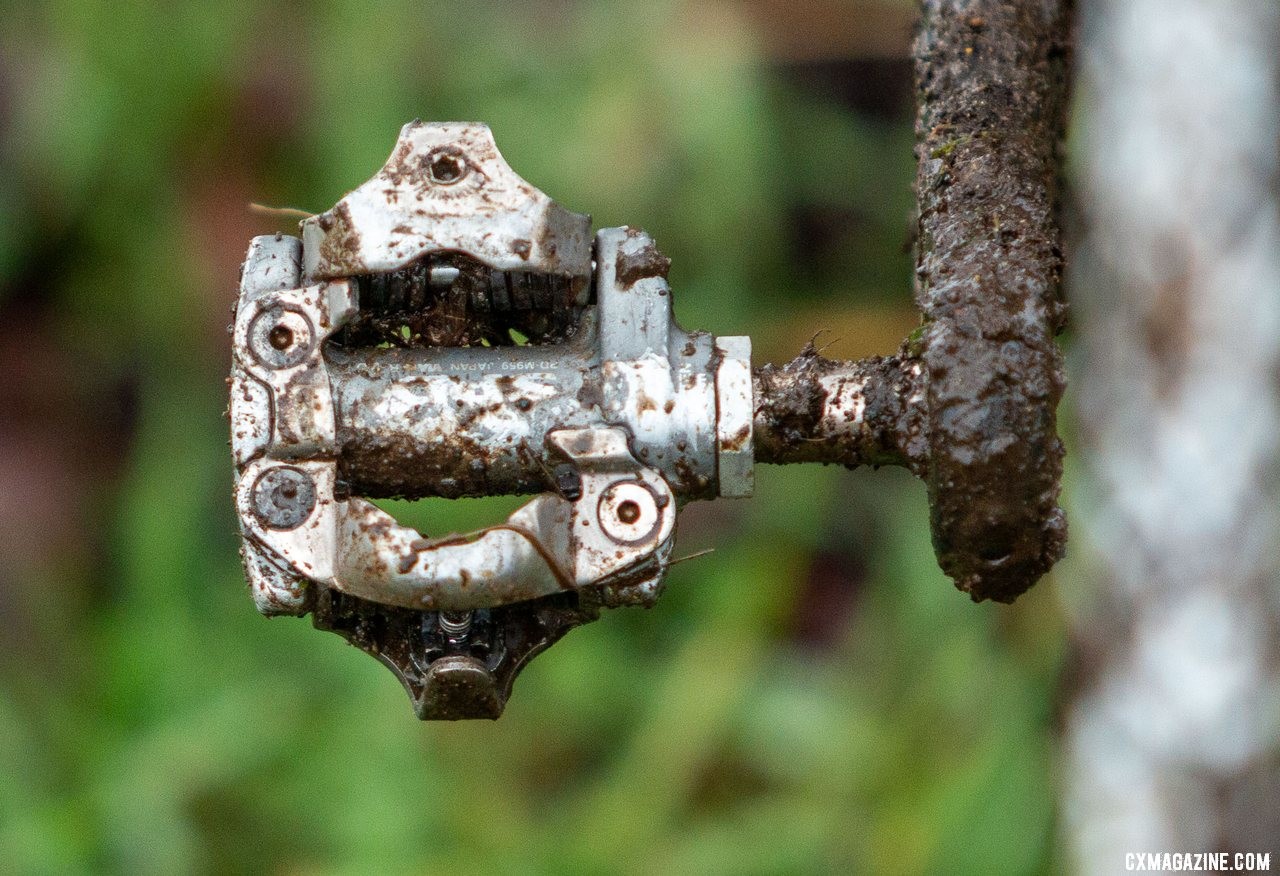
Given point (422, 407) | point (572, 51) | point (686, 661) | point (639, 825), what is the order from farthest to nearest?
1. point (572, 51)
2. point (686, 661)
3. point (639, 825)
4. point (422, 407)

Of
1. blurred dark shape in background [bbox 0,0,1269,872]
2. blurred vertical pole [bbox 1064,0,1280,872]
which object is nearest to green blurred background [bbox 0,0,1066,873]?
blurred dark shape in background [bbox 0,0,1269,872]

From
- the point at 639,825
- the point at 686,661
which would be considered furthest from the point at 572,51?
the point at 639,825

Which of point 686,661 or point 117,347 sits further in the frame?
point 117,347

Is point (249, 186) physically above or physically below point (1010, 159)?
above

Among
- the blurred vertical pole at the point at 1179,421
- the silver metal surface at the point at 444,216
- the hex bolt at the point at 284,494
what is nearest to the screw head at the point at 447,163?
the silver metal surface at the point at 444,216

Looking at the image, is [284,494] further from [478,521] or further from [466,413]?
[478,521]

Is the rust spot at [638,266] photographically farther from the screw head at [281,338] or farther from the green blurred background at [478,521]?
the green blurred background at [478,521]

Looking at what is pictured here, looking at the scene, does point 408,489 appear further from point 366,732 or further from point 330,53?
point 330,53
